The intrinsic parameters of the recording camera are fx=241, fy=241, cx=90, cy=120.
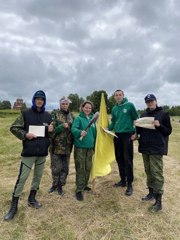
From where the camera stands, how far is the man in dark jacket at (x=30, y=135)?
4.54 metres

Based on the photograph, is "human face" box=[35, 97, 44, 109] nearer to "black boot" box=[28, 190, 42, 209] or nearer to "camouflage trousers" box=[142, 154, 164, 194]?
"black boot" box=[28, 190, 42, 209]

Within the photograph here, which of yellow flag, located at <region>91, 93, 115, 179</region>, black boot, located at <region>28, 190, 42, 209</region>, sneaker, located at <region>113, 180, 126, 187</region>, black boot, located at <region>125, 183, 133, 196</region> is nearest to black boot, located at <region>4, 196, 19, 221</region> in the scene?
black boot, located at <region>28, 190, 42, 209</region>

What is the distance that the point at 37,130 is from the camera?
15.1 feet

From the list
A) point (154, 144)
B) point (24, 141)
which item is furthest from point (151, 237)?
point (24, 141)

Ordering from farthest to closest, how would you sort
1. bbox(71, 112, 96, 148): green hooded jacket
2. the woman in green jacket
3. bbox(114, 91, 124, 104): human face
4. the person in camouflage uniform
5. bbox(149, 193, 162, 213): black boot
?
bbox(114, 91, 124, 104): human face, the person in camouflage uniform, the woman in green jacket, bbox(71, 112, 96, 148): green hooded jacket, bbox(149, 193, 162, 213): black boot

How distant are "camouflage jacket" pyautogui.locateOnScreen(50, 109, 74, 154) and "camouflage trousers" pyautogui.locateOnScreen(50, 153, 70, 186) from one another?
0.17 meters

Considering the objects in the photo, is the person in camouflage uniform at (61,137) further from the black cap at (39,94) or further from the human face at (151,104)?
the human face at (151,104)

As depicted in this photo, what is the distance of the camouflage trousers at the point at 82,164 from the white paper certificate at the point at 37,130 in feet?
3.26

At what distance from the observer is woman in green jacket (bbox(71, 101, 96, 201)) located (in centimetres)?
522

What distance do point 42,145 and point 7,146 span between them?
26.0ft

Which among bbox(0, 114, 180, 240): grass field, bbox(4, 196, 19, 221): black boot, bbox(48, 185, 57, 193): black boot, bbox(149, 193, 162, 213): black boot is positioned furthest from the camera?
bbox(48, 185, 57, 193): black boot

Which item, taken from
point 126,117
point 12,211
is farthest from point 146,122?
point 12,211

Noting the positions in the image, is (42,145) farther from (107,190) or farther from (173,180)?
(173,180)

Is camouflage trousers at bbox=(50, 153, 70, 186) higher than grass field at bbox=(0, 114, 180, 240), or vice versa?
camouflage trousers at bbox=(50, 153, 70, 186)
